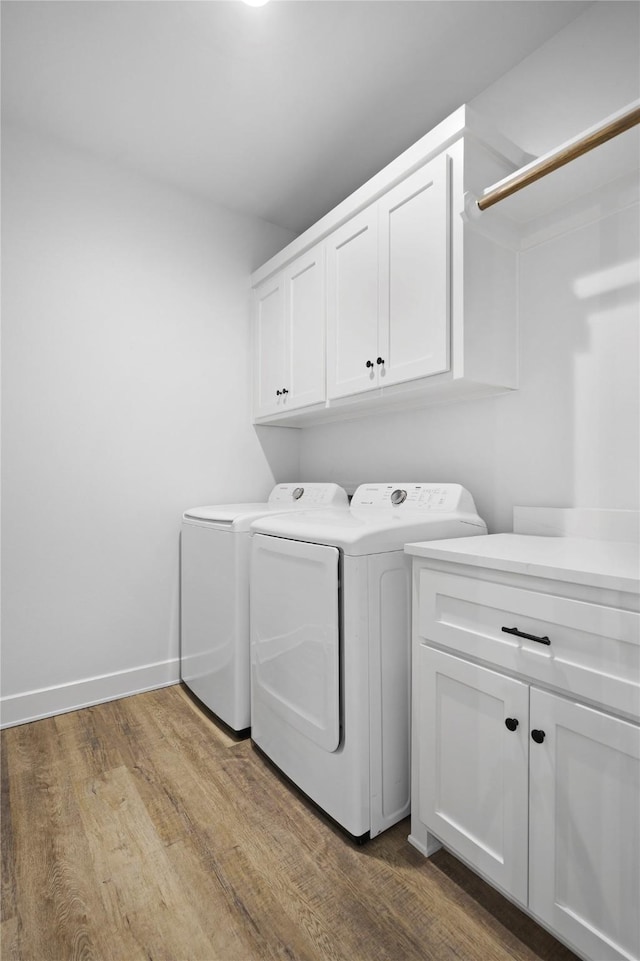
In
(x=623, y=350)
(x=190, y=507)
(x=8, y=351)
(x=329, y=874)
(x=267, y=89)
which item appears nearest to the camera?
(x=329, y=874)

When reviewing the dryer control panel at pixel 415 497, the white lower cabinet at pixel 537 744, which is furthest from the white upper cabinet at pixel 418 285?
the white lower cabinet at pixel 537 744

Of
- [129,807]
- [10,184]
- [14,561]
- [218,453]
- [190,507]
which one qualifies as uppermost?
[10,184]

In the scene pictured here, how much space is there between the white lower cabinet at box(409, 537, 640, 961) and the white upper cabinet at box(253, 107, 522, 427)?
2.62ft

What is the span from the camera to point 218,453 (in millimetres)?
2633

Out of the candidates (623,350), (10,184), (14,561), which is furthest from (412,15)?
(14,561)

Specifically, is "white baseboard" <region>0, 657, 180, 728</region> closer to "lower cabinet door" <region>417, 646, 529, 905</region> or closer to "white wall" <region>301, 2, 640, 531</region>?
"lower cabinet door" <region>417, 646, 529, 905</region>

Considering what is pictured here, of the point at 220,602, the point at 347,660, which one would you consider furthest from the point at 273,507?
the point at 347,660

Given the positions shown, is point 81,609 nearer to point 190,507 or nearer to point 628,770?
point 190,507

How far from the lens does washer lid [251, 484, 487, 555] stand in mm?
1363

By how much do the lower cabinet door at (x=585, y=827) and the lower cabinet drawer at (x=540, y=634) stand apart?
57 millimetres

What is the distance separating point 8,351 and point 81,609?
118 cm

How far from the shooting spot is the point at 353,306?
201 centimetres

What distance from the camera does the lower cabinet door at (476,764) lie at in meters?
1.05

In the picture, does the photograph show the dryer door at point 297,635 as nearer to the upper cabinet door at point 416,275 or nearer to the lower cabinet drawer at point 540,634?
the lower cabinet drawer at point 540,634
